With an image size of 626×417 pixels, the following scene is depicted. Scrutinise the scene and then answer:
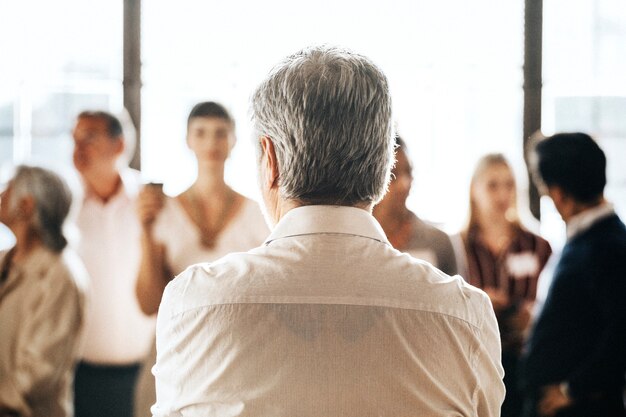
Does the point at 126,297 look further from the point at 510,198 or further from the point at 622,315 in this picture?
the point at 622,315

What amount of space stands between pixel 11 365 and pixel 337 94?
8.08ft

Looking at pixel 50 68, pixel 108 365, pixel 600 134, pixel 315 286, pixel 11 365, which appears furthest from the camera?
pixel 600 134

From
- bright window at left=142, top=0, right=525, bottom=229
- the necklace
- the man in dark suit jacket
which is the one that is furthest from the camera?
bright window at left=142, top=0, right=525, bottom=229

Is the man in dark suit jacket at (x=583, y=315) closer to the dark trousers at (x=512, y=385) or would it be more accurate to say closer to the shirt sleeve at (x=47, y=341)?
the dark trousers at (x=512, y=385)

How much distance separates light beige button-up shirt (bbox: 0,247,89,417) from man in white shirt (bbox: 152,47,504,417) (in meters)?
2.14

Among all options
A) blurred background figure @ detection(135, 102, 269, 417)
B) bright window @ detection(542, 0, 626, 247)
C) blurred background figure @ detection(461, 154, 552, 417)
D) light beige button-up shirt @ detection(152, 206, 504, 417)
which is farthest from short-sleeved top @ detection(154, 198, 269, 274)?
light beige button-up shirt @ detection(152, 206, 504, 417)

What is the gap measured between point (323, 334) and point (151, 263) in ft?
7.46

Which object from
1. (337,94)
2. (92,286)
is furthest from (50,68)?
(337,94)

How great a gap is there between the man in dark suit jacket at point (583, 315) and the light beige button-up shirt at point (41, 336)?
5.43 ft

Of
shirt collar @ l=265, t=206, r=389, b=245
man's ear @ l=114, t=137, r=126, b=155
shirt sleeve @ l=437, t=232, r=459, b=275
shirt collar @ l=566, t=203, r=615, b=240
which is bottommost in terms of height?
shirt sleeve @ l=437, t=232, r=459, b=275

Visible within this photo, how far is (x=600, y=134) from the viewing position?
4.38m

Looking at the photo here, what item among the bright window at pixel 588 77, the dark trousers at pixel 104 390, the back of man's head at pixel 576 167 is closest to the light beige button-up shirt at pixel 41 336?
the dark trousers at pixel 104 390

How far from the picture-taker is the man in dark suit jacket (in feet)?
8.34

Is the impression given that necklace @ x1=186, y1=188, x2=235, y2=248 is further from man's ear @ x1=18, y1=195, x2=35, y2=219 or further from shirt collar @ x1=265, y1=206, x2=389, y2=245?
shirt collar @ x1=265, y1=206, x2=389, y2=245
